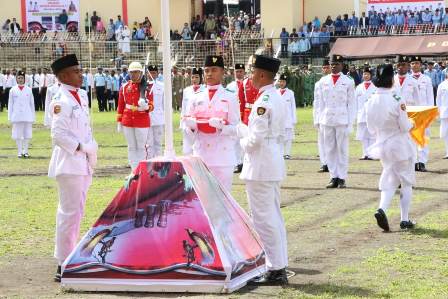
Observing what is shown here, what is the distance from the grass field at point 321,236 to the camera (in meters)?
9.59

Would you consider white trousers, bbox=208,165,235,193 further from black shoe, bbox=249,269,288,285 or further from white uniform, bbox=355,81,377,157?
white uniform, bbox=355,81,377,157

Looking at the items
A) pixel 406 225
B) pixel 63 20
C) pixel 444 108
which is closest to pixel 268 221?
pixel 406 225

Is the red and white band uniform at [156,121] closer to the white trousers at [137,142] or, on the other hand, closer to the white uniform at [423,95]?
the white trousers at [137,142]

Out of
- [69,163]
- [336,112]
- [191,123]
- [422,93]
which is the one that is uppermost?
[191,123]

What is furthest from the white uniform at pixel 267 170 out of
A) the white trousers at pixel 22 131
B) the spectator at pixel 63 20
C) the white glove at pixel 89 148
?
the spectator at pixel 63 20

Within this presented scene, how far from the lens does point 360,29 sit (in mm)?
52594

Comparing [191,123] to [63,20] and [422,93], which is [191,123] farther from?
[63,20]

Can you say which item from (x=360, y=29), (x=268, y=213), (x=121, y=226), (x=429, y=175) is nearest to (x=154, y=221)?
(x=121, y=226)

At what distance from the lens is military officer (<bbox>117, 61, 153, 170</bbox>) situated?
18.0 metres

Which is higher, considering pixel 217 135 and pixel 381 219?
pixel 217 135

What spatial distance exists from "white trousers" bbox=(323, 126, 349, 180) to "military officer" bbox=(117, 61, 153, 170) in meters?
3.16

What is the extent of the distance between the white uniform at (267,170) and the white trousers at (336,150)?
792cm

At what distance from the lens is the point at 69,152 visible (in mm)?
10047

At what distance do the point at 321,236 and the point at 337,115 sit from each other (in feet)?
19.6
